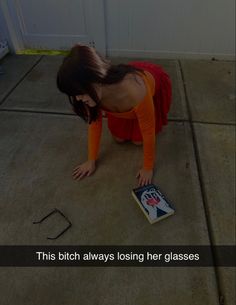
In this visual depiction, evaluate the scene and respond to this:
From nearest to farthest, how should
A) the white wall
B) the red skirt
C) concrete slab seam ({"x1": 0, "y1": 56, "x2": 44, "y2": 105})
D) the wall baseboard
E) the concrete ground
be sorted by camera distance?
the concrete ground, the red skirt, concrete slab seam ({"x1": 0, "y1": 56, "x2": 44, "y2": 105}), the white wall, the wall baseboard

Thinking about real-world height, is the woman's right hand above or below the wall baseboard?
above

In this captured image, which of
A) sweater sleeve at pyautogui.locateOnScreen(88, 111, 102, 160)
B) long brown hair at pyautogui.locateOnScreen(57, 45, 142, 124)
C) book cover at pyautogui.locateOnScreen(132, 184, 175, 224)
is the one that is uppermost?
long brown hair at pyautogui.locateOnScreen(57, 45, 142, 124)

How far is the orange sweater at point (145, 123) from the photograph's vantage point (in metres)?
1.22

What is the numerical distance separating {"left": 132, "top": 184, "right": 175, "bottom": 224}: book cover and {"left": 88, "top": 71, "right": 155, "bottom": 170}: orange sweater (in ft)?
0.44

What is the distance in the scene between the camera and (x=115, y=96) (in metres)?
1.15

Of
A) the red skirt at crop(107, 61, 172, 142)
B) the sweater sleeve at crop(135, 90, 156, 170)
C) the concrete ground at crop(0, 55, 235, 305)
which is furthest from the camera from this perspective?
the red skirt at crop(107, 61, 172, 142)

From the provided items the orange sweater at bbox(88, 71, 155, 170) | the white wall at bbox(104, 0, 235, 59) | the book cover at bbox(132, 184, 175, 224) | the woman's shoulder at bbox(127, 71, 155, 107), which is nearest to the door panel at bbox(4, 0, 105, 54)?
the white wall at bbox(104, 0, 235, 59)

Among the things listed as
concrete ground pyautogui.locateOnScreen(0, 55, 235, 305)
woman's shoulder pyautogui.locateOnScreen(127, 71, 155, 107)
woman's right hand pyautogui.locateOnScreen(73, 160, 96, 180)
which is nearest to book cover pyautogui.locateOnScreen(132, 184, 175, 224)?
concrete ground pyautogui.locateOnScreen(0, 55, 235, 305)

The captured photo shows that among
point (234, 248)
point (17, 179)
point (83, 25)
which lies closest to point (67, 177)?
point (17, 179)

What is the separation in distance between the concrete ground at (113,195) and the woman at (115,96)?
4.7 inches

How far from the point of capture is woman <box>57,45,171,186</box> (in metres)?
0.99
